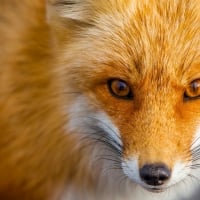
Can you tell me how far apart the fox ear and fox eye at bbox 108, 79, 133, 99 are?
0.74ft

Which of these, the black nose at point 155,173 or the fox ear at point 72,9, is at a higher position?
the fox ear at point 72,9

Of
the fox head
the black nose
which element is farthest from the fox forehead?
the black nose

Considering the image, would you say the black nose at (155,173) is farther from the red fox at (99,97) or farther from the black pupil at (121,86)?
the black pupil at (121,86)

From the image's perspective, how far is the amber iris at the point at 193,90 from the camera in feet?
5.95

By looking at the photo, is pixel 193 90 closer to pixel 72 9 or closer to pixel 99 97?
pixel 99 97

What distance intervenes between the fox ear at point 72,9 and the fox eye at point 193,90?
39 centimetres

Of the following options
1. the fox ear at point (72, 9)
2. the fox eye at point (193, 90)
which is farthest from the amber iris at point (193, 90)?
the fox ear at point (72, 9)

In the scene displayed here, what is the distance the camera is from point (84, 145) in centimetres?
214

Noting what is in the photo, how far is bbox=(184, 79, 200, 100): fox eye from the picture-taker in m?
1.81

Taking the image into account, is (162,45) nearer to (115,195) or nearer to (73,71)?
(73,71)

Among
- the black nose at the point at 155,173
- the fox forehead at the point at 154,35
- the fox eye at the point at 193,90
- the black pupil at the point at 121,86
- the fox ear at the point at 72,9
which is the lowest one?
the black nose at the point at 155,173

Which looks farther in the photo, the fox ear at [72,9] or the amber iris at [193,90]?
the fox ear at [72,9]

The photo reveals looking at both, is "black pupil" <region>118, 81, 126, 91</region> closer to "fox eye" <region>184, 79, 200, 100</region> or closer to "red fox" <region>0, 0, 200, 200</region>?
"red fox" <region>0, 0, 200, 200</region>

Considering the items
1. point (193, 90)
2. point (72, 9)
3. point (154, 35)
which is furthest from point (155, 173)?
point (72, 9)
